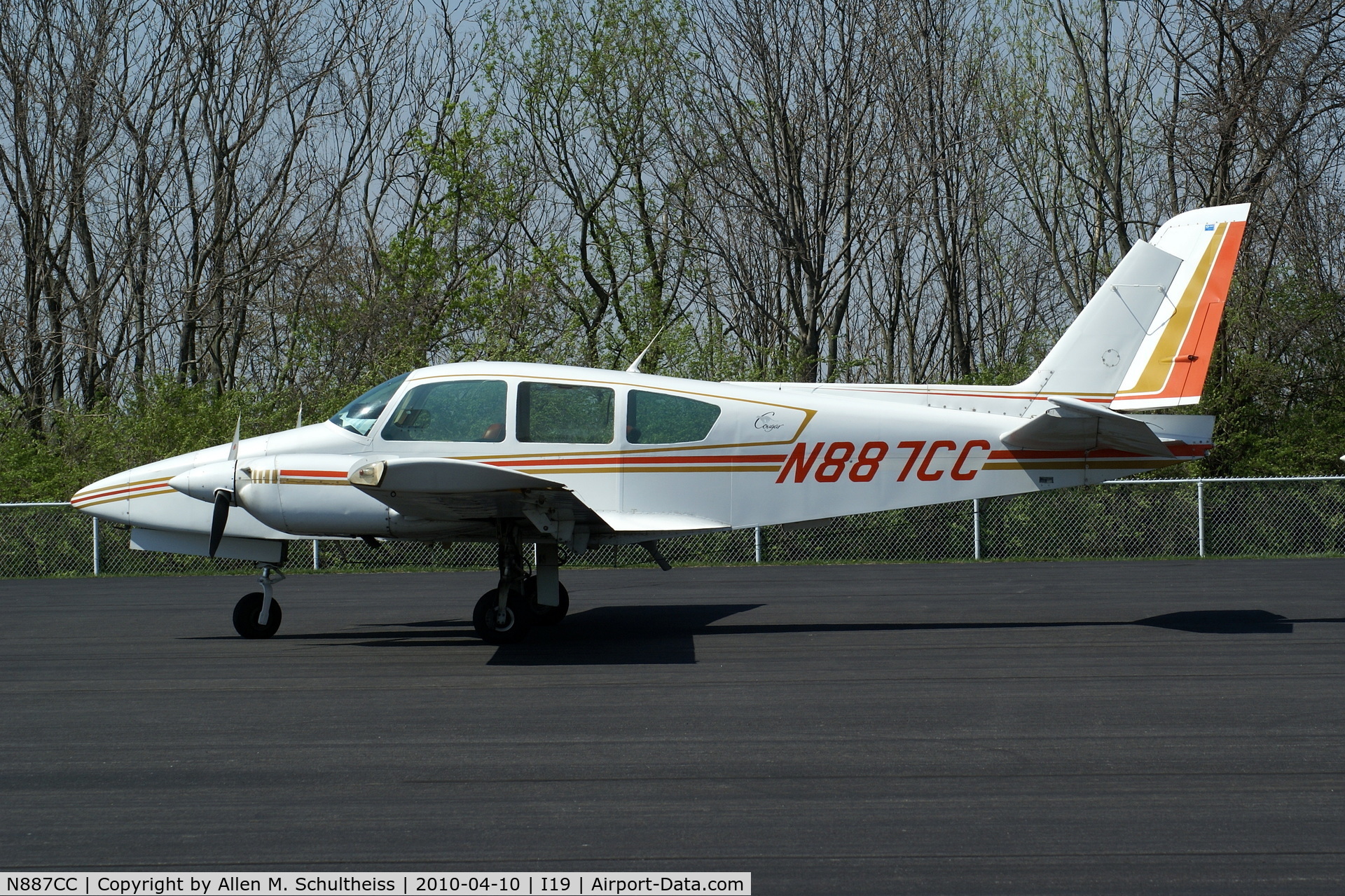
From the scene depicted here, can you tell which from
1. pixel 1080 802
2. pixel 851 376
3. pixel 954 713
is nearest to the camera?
pixel 1080 802

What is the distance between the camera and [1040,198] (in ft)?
90.0

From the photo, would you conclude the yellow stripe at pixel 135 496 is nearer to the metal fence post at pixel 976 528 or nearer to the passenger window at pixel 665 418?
the passenger window at pixel 665 418

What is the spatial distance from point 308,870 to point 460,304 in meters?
22.3

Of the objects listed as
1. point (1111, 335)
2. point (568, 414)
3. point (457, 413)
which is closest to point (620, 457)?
point (568, 414)

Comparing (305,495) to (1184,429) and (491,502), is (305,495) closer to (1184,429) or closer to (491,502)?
(491,502)

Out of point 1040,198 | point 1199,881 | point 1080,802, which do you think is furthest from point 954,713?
point 1040,198

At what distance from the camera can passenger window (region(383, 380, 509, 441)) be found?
948 cm

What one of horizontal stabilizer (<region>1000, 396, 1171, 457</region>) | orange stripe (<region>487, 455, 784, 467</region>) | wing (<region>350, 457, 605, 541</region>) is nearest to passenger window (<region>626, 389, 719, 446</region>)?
orange stripe (<region>487, 455, 784, 467</region>)

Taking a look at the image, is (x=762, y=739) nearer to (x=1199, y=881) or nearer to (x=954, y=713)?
(x=954, y=713)

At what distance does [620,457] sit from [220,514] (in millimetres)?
3256

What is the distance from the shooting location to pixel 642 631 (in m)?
10.0

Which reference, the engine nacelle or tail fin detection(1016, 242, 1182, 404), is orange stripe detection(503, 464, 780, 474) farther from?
tail fin detection(1016, 242, 1182, 404)

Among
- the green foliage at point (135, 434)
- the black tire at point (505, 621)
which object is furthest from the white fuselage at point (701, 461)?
the green foliage at point (135, 434)

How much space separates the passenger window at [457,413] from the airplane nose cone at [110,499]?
2375mm
